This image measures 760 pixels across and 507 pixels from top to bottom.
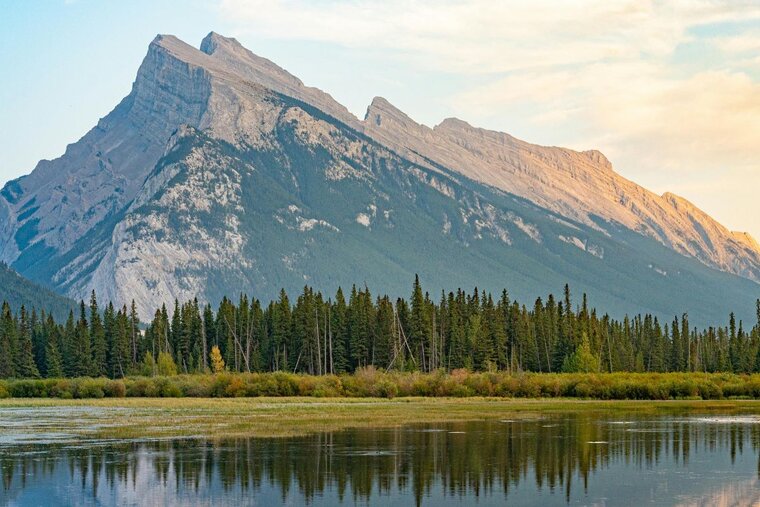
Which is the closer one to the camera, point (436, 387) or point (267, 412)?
point (267, 412)

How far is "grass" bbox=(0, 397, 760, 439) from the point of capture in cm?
9219

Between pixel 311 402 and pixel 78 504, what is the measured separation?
234ft

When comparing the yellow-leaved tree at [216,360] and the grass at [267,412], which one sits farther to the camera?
the yellow-leaved tree at [216,360]

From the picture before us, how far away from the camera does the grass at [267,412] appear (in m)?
92.2

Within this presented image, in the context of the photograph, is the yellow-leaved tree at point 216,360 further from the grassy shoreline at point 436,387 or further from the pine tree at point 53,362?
the grassy shoreline at point 436,387

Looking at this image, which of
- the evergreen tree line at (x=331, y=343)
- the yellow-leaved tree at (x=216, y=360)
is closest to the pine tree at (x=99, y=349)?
the evergreen tree line at (x=331, y=343)

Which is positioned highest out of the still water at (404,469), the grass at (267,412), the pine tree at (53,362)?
the pine tree at (53,362)

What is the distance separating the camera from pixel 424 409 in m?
116

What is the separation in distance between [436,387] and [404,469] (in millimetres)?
74517

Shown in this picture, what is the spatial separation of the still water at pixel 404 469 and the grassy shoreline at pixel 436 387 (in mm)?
50250

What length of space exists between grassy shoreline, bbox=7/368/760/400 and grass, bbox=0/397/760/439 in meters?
6.02

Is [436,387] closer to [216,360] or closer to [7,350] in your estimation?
[216,360]

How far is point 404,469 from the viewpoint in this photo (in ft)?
221

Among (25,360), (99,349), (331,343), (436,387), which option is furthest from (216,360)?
(436,387)
